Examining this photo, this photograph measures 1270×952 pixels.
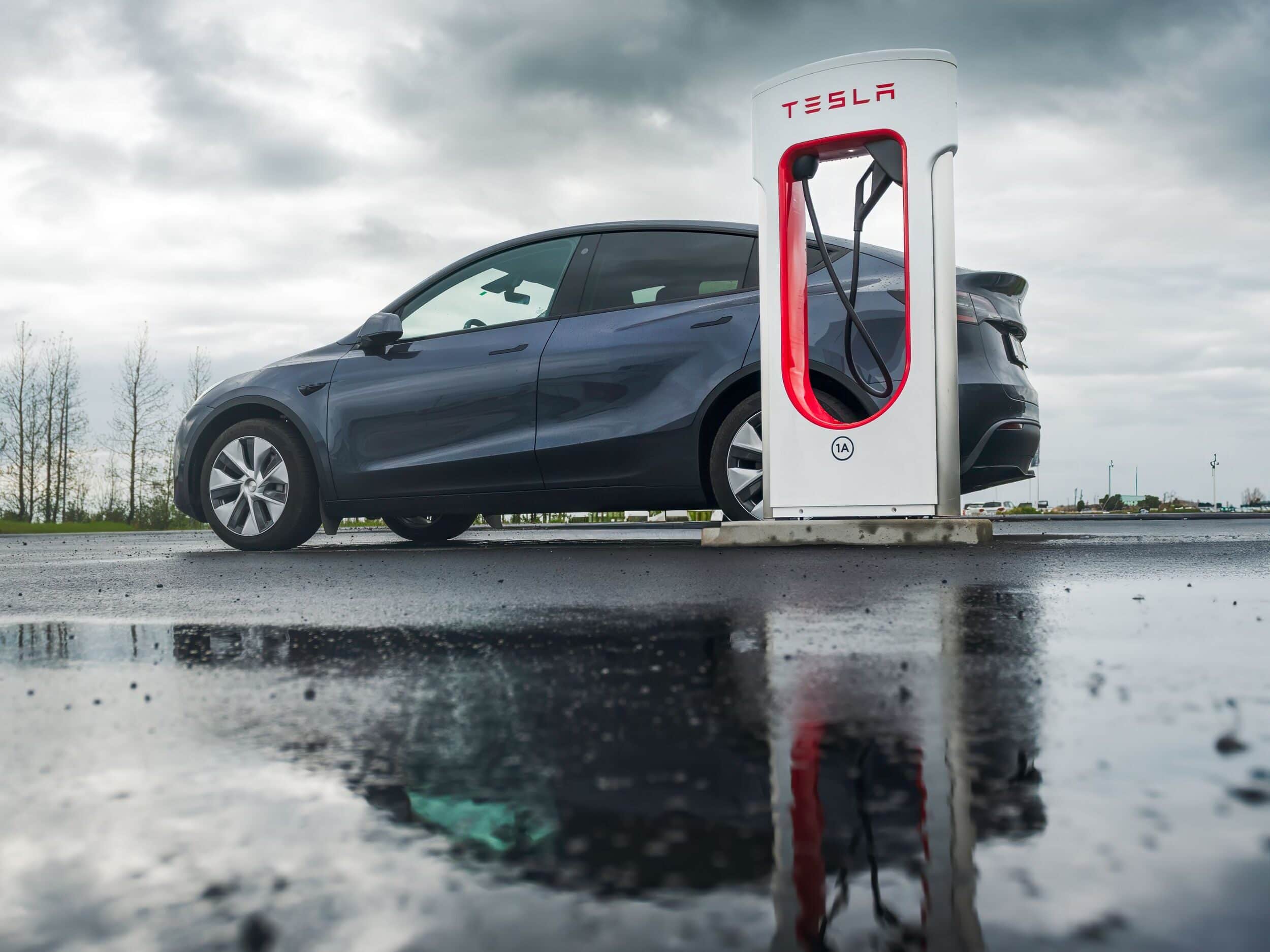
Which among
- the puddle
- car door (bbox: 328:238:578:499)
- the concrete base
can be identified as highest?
car door (bbox: 328:238:578:499)

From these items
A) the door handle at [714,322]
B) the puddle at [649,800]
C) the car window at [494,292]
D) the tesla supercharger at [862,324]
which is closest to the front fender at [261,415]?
the car window at [494,292]

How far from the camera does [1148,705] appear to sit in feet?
5.99

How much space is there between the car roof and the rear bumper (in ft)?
3.36

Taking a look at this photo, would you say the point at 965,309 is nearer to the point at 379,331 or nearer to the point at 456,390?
the point at 456,390

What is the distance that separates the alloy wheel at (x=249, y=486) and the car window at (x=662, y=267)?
226 centimetres

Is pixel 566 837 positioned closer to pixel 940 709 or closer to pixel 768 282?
pixel 940 709

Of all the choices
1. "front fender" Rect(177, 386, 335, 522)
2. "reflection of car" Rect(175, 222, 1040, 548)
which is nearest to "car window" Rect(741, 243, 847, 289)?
"reflection of car" Rect(175, 222, 1040, 548)

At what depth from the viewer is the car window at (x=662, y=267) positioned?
6.32 m

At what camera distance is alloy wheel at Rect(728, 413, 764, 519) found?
6051 millimetres

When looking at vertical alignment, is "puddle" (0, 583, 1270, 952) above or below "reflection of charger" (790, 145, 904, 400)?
below

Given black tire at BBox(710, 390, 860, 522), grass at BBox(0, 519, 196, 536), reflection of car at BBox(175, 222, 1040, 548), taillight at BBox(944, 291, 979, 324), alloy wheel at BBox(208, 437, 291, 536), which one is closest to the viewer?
taillight at BBox(944, 291, 979, 324)

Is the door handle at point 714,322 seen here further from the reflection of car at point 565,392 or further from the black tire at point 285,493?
the black tire at point 285,493

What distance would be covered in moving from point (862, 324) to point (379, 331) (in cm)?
288

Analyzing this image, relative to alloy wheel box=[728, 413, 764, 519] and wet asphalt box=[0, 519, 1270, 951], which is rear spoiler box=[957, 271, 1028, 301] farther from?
wet asphalt box=[0, 519, 1270, 951]
